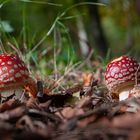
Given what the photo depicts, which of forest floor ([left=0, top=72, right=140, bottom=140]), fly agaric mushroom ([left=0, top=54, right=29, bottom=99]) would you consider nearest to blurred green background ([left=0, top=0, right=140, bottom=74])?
fly agaric mushroom ([left=0, top=54, right=29, bottom=99])

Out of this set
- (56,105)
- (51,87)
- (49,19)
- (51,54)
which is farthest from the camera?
(49,19)

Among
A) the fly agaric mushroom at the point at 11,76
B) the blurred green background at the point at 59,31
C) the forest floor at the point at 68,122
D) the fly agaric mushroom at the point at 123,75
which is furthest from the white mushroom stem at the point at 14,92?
the blurred green background at the point at 59,31

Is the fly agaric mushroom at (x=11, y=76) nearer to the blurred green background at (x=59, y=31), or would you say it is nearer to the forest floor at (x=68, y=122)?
the forest floor at (x=68, y=122)

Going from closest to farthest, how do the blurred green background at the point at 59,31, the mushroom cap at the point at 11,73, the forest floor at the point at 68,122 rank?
the forest floor at the point at 68,122 < the mushroom cap at the point at 11,73 < the blurred green background at the point at 59,31

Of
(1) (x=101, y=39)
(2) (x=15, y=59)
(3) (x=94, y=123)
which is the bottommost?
(1) (x=101, y=39)

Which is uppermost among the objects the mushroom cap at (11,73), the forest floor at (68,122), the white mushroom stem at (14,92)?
the mushroom cap at (11,73)

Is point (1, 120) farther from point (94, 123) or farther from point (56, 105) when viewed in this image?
point (56, 105)

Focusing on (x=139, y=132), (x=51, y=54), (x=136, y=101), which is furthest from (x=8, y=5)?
(x=139, y=132)
